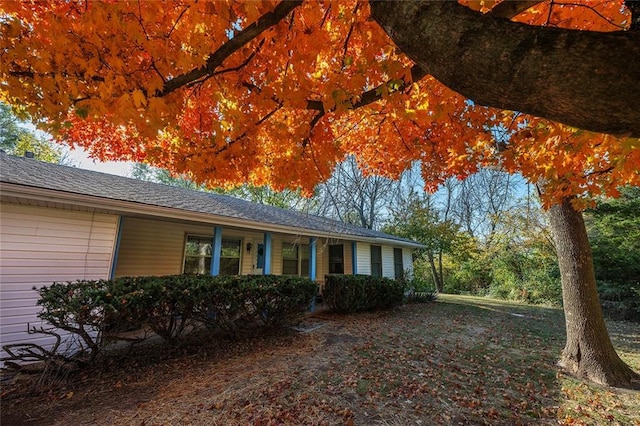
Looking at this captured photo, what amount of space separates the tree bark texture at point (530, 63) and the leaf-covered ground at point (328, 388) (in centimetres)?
365

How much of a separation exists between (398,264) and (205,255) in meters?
10.1

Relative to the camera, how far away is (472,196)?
79.5 feet

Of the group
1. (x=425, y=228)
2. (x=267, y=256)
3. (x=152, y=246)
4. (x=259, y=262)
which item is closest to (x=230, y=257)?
(x=259, y=262)

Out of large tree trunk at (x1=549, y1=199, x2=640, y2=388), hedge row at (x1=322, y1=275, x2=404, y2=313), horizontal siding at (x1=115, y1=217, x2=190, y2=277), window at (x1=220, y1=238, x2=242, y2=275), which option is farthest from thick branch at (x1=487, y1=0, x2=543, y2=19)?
window at (x1=220, y1=238, x2=242, y2=275)

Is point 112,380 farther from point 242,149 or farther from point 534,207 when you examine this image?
point 534,207

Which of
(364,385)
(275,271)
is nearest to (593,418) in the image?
(364,385)

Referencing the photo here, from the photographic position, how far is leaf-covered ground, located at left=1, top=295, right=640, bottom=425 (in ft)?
11.3

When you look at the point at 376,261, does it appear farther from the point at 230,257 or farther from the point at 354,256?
the point at 230,257

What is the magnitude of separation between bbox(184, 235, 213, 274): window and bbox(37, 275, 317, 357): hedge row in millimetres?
4044

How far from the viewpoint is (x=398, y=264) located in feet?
50.5

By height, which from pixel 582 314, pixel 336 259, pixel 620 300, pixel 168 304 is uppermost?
pixel 336 259

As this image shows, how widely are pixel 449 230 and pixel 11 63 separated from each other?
19.9m

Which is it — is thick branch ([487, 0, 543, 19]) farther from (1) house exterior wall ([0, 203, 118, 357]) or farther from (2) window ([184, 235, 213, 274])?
(2) window ([184, 235, 213, 274])

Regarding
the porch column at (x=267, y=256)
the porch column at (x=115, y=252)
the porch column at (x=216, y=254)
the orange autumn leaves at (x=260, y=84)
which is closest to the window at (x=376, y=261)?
the porch column at (x=267, y=256)
